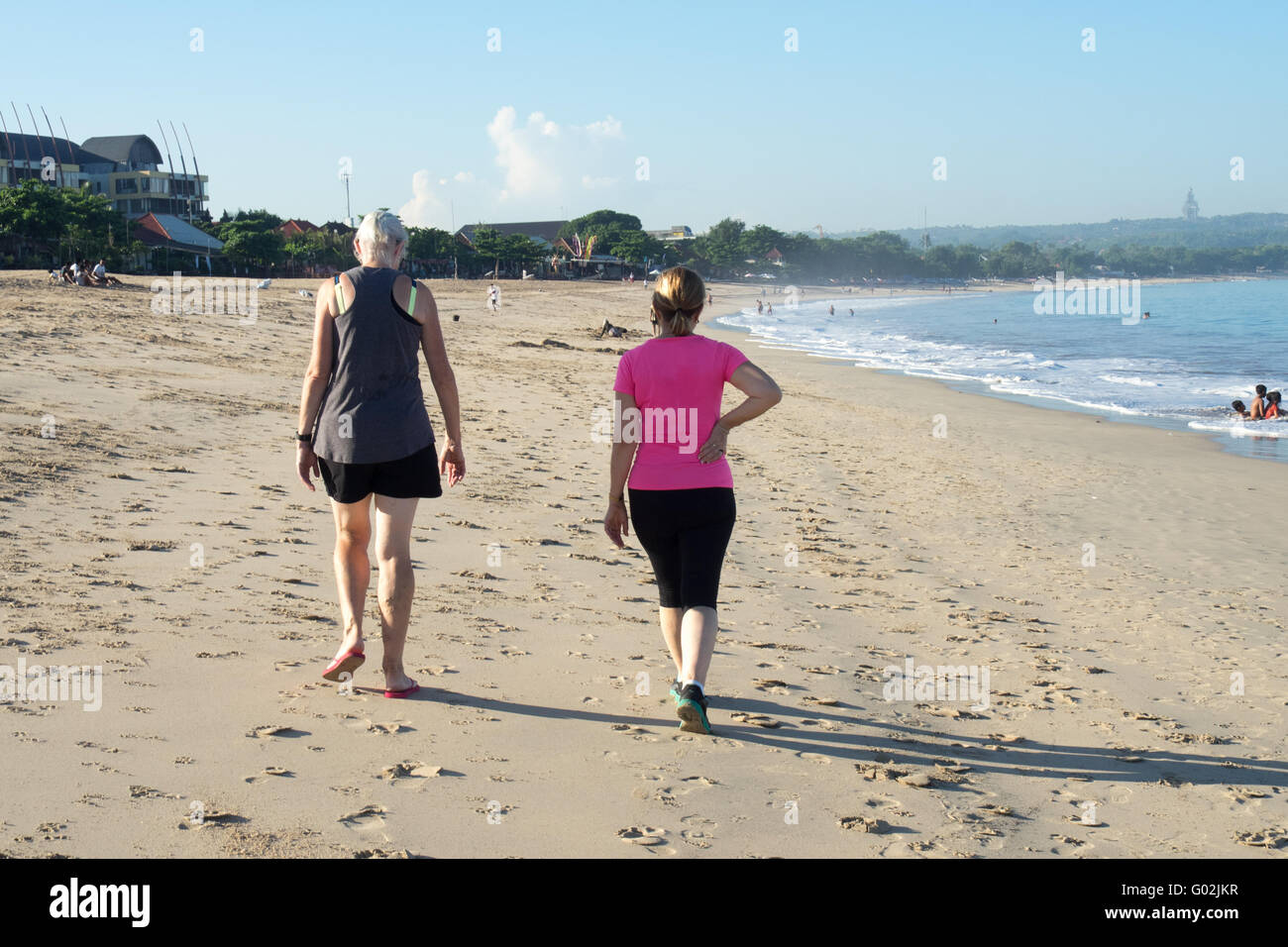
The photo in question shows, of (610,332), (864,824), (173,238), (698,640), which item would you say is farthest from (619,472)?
(173,238)

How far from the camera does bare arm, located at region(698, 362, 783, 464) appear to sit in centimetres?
362

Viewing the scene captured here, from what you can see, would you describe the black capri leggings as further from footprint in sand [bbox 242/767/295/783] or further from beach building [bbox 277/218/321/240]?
beach building [bbox 277/218/321/240]

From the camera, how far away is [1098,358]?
110ft

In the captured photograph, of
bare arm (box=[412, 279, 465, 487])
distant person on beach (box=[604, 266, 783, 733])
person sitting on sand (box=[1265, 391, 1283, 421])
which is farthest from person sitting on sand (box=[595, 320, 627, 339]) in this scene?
distant person on beach (box=[604, 266, 783, 733])

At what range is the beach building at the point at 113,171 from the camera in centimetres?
7544

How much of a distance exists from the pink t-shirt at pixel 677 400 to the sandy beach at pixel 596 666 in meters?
1.00

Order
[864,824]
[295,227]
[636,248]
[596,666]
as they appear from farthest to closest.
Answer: [636,248] < [295,227] < [596,666] < [864,824]

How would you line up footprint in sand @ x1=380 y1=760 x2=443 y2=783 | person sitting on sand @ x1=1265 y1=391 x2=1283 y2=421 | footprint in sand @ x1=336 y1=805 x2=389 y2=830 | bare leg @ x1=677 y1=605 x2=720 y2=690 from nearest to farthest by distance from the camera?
1. footprint in sand @ x1=336 y1=805 x2=389 y2=830
2. footprint in sand @ x1=380 y1=760 x2=443 y2=783
3. bare leg @ x1=677 y1=605 x2=720 y2=690
4. person sitting on sand @ x1=1265 y1=391 x2=1283 y2=421

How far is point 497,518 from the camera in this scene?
729 cm

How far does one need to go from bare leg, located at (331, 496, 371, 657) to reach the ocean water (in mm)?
14105

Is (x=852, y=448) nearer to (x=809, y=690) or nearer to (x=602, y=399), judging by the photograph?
(x=602, y=399)

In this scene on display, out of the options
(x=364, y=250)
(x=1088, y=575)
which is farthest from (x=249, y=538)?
(x=1088, y=575)

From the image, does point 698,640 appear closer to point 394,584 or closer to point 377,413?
point 394,584

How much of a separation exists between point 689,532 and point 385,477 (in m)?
1.16
